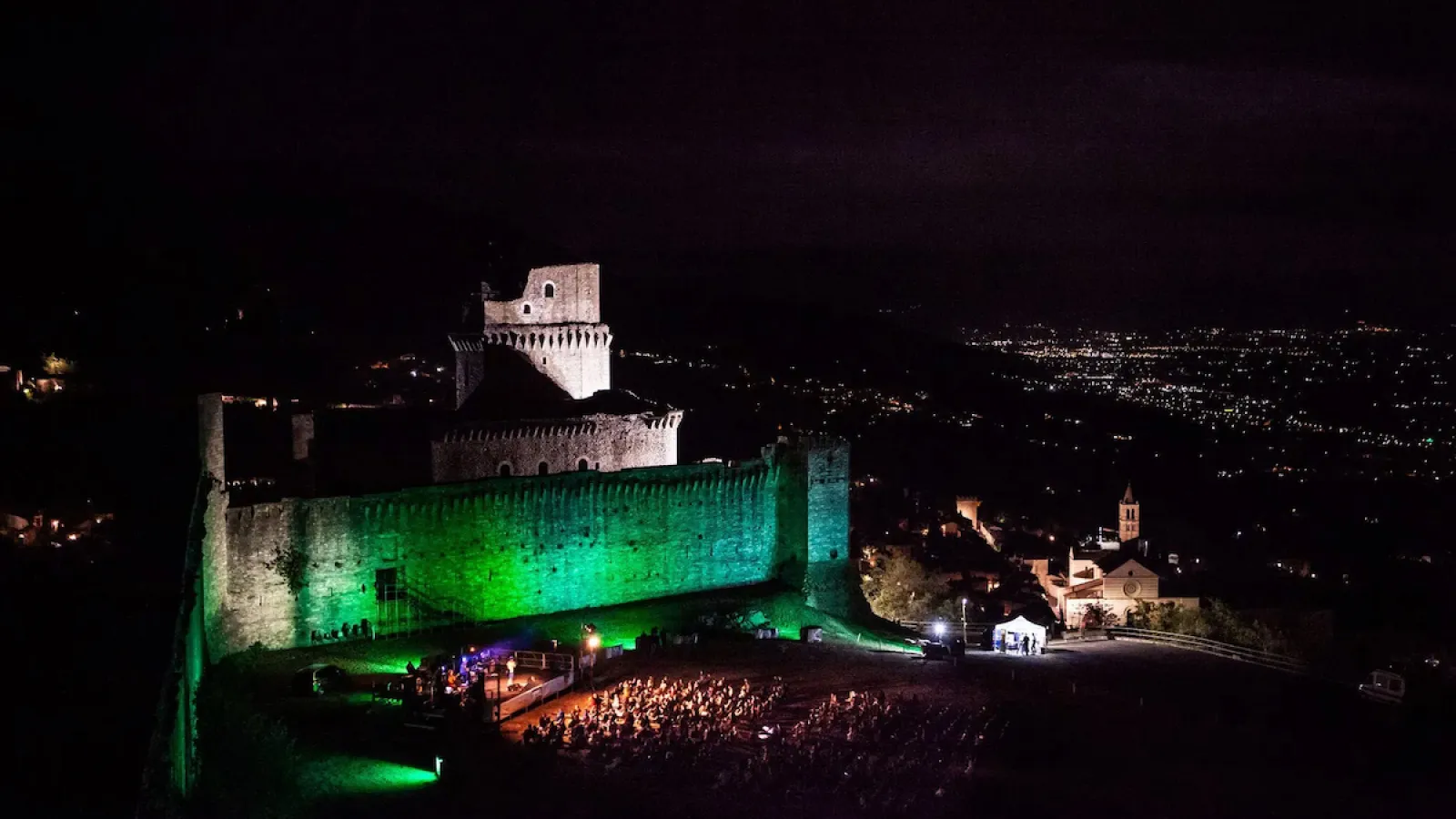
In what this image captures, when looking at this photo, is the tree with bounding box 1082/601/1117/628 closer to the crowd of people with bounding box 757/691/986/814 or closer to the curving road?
the curving road

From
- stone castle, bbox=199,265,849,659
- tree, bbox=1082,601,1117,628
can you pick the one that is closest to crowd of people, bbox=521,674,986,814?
stone castle, bbox=199,265,849,659

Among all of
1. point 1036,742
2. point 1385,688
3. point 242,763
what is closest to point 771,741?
point 1036,742

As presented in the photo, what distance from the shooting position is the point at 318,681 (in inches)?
1099

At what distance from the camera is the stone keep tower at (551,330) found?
43.7 meters

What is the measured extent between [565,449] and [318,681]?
14175 millimetres

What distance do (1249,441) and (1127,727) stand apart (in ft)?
439

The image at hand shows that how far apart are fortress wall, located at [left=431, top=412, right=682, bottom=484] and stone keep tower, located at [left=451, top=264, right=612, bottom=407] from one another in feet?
9.92

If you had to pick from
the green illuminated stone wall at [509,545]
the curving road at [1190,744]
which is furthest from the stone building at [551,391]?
the curving road at [1190,744]

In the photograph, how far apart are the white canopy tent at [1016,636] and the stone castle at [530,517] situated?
440 cm

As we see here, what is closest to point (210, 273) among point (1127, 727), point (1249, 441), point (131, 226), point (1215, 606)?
point (131, 226)

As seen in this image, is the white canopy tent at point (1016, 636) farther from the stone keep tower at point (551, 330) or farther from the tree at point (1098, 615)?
the tree at point (1098, 615)

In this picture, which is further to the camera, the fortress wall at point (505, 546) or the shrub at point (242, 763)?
the fortress wall at point (505, 546)

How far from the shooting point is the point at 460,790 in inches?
934

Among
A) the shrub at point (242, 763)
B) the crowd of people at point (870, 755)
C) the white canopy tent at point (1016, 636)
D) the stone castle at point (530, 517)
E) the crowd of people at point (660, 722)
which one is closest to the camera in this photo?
the shrub at point (242, 763)
